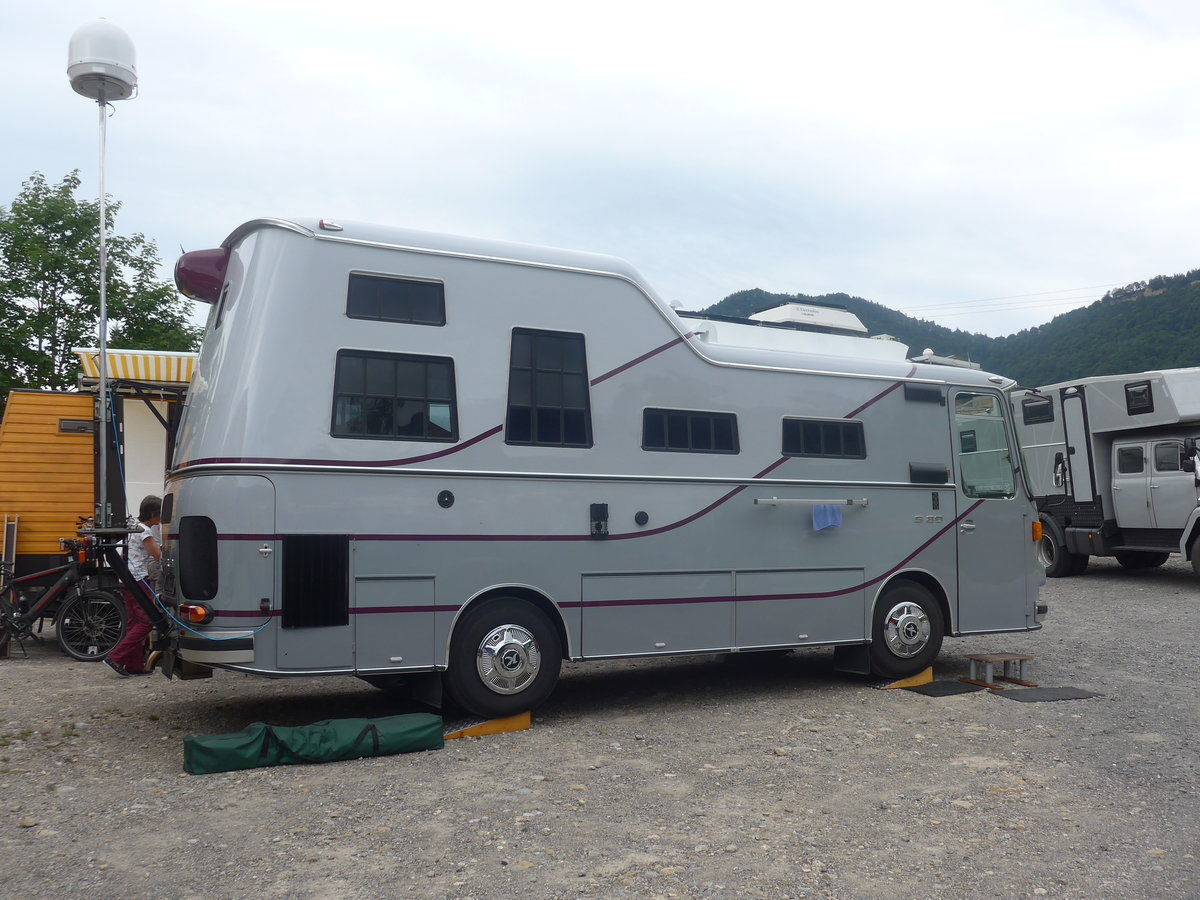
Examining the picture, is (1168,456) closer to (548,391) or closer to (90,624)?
(548,391)

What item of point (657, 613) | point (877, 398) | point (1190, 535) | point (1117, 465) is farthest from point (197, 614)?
point (1117, 465)

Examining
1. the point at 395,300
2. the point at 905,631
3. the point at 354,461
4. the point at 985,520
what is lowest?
the point at 905,631

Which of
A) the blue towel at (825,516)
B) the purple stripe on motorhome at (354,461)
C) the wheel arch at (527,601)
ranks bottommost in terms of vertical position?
the wheel arch at (527,601)

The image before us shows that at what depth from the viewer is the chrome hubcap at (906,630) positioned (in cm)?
903

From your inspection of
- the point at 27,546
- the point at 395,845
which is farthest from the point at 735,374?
the point at 27,546

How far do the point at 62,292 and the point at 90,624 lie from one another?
1465cm

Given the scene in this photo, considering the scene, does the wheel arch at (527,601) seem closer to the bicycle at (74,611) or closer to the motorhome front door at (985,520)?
the motorhome front door at (985,520)

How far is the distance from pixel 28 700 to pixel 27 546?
322cm

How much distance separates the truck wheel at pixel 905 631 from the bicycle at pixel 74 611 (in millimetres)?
7765

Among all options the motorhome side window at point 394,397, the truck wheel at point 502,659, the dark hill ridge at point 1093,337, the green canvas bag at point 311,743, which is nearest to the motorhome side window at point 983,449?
the truck wheel at point 502,659

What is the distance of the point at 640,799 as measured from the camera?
5723 millimetres

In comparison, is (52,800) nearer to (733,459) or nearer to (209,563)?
(209,563)

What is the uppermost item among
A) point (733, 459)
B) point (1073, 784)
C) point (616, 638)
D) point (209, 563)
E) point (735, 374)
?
point (735, 374)

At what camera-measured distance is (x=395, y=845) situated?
16.1ft
